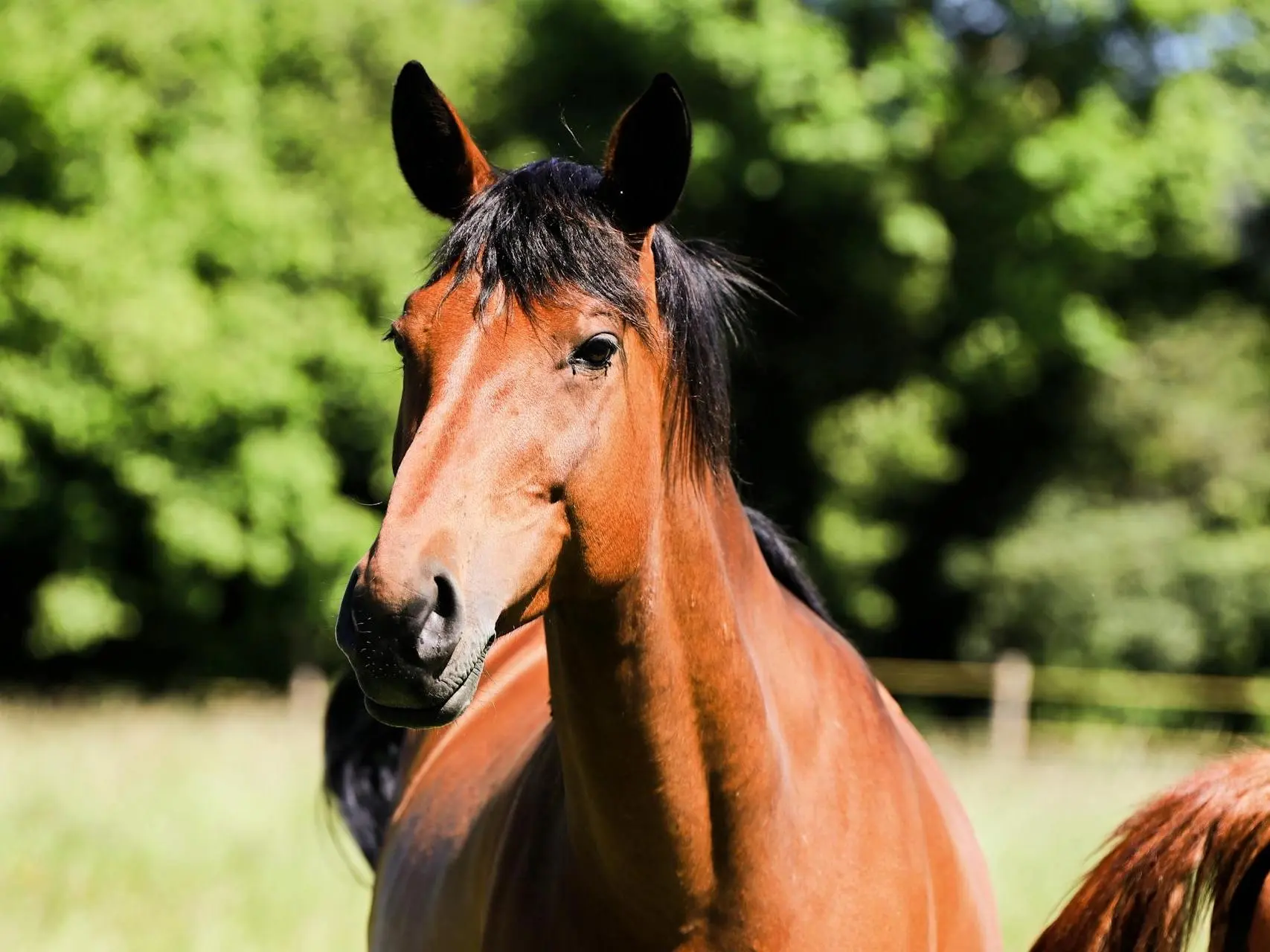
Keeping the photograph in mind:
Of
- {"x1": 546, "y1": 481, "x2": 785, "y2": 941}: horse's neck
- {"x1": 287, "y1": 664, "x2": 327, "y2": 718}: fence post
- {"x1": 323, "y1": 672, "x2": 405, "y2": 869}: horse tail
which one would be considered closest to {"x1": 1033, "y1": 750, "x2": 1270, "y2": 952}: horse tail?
{"x1": 546, "y1": 481, "x2": 785, "y2": 941}: horse's neck

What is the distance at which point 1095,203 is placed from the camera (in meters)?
16.8

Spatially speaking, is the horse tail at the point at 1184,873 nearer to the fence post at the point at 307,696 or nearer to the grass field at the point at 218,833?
the grass field at the point at 218,833

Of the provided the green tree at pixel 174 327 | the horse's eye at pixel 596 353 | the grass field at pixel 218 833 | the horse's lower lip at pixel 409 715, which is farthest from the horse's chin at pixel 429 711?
Answer: the green tree at pixel 174 327

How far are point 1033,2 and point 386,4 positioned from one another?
36.1ft

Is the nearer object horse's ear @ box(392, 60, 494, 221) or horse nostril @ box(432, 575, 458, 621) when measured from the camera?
horse nostril @ box(432, 575, 458, 621)

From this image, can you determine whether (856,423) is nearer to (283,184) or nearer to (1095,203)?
(1095,203)

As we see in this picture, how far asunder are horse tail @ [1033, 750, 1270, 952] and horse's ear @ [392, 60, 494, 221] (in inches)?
68.4

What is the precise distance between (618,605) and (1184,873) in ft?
3.88

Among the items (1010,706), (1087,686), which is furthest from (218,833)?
(1087,686)

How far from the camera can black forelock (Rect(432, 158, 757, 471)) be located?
2.07 metres

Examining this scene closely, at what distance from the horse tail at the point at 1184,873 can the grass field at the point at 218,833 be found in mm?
1955

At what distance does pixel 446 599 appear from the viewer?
71.1 inches

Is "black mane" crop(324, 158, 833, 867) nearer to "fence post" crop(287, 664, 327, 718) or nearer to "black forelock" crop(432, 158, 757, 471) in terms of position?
"black forelock" crop(432, 158, 757, 471)

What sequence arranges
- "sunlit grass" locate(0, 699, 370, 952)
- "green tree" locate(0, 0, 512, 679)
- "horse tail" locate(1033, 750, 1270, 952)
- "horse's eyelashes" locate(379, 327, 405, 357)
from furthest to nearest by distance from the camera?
"green tree" locate(0, 0, 512, 679), "sunlit grass" locate(0, 699, 370, 952), "horse tail" locate(1033, 750, 1270, 952), "horse's eyelashes" locate(379, 327, 405, 357)
